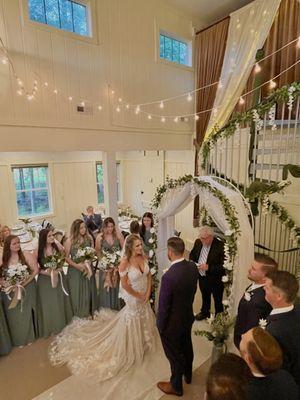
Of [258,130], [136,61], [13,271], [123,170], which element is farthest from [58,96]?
[123,170]

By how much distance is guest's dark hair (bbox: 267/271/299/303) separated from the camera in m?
1.92

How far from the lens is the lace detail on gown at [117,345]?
9.84 ft

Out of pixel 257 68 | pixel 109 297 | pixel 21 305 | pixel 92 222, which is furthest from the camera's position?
pixel 92 222

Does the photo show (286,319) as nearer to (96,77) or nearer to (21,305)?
(21,305)

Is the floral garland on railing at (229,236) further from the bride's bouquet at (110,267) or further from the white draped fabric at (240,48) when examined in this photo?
the white draped fabric at (240,48)

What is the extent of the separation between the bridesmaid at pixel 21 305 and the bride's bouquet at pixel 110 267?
948mm

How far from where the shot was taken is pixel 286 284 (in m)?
1.96

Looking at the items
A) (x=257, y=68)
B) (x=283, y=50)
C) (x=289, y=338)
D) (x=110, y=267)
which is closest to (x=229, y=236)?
(x=289, y=338)

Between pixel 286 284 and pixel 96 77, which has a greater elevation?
pixel 96 77

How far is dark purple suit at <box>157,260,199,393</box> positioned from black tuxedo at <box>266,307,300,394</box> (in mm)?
809

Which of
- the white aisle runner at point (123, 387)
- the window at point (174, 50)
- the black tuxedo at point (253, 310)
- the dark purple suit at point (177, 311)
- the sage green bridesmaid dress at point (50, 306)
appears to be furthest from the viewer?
the window at point (174, 50)

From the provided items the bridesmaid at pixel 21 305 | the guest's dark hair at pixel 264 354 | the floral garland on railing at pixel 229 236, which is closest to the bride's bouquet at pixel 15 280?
the bridesmaid at pixel 21 305

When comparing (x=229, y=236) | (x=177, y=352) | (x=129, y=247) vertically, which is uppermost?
(x=229, y=236)

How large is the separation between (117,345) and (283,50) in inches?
235
